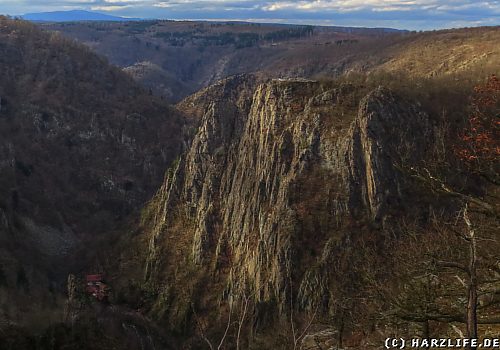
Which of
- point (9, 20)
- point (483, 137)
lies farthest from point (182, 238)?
point (9, 20)

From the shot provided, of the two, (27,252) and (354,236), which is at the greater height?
(354,236)

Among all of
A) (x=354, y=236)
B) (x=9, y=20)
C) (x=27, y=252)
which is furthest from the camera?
(x=9, y=20)

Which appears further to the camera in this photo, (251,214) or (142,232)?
(142,232)

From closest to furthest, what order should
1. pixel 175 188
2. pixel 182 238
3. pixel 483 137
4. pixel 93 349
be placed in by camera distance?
pixel 483 137 → pixel 93 349 → pixel 182 238 → pixel 175 188

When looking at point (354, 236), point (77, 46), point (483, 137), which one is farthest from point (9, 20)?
point (483, 137)

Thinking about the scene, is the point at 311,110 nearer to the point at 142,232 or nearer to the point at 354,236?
the point at 354,236

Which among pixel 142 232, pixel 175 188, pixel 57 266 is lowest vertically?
pixel 57 266
